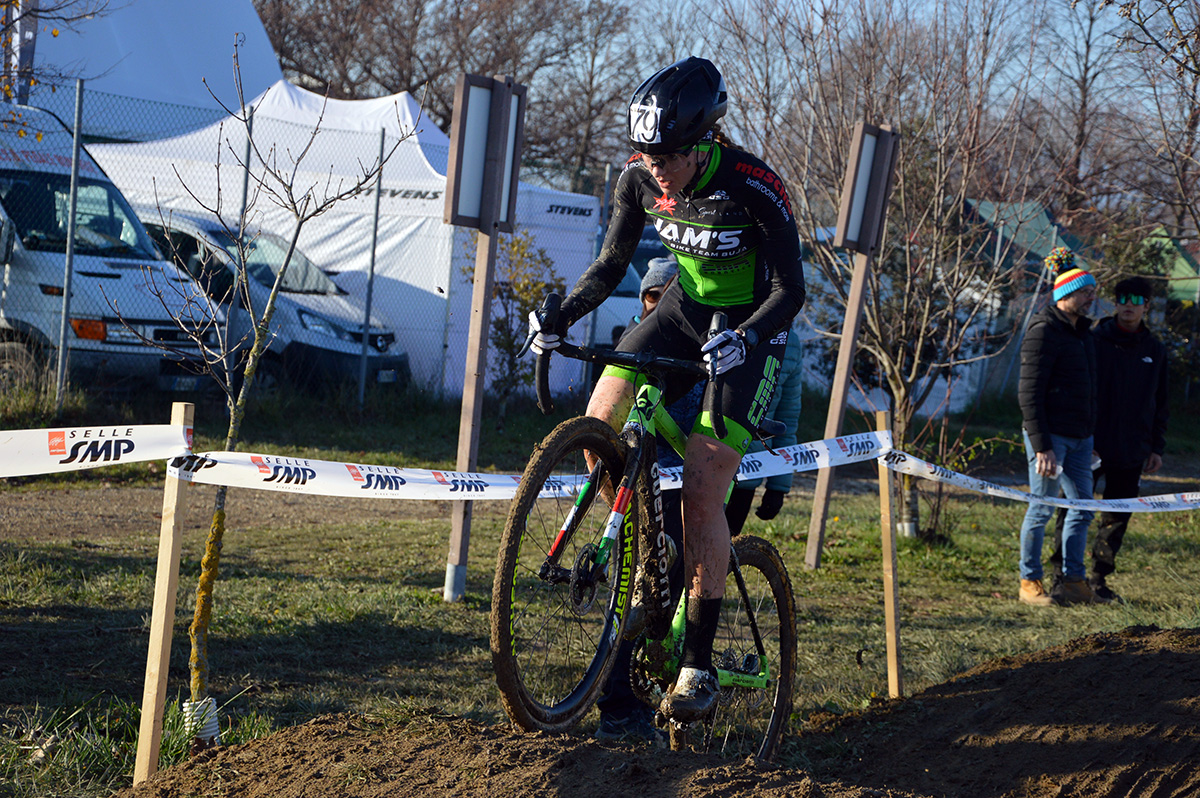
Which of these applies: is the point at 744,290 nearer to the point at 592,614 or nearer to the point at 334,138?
the point at 592,614

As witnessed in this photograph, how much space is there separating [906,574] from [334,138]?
9445mm

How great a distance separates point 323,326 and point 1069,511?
341 inches

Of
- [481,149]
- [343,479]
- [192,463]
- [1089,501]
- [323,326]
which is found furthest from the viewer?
[323,326]

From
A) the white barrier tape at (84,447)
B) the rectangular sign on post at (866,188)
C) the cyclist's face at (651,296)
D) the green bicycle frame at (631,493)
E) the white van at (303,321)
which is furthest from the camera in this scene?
the white van at (303,321)

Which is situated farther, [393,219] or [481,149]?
[393,219]

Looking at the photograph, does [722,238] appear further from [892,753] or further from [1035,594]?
[1035,594]

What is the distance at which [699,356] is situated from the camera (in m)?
4.03

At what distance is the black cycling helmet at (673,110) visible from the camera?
3348mm

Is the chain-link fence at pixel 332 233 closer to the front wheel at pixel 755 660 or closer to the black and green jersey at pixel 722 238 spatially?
the front wheel at pixel 755 660

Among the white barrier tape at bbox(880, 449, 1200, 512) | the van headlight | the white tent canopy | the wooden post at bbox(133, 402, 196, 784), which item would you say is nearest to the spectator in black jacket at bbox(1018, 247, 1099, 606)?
the white barrier tape at bbox(880, 449, 1200, 512)

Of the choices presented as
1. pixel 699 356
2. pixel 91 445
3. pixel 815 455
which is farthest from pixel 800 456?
pixel 91 445

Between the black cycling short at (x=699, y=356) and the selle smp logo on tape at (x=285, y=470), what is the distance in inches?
43.4

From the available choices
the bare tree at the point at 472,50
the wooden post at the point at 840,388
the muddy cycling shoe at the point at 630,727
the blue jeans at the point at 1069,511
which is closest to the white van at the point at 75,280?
the wooden post at the point at 840,388

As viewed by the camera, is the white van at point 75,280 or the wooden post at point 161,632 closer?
the wooden post at point 161,632
